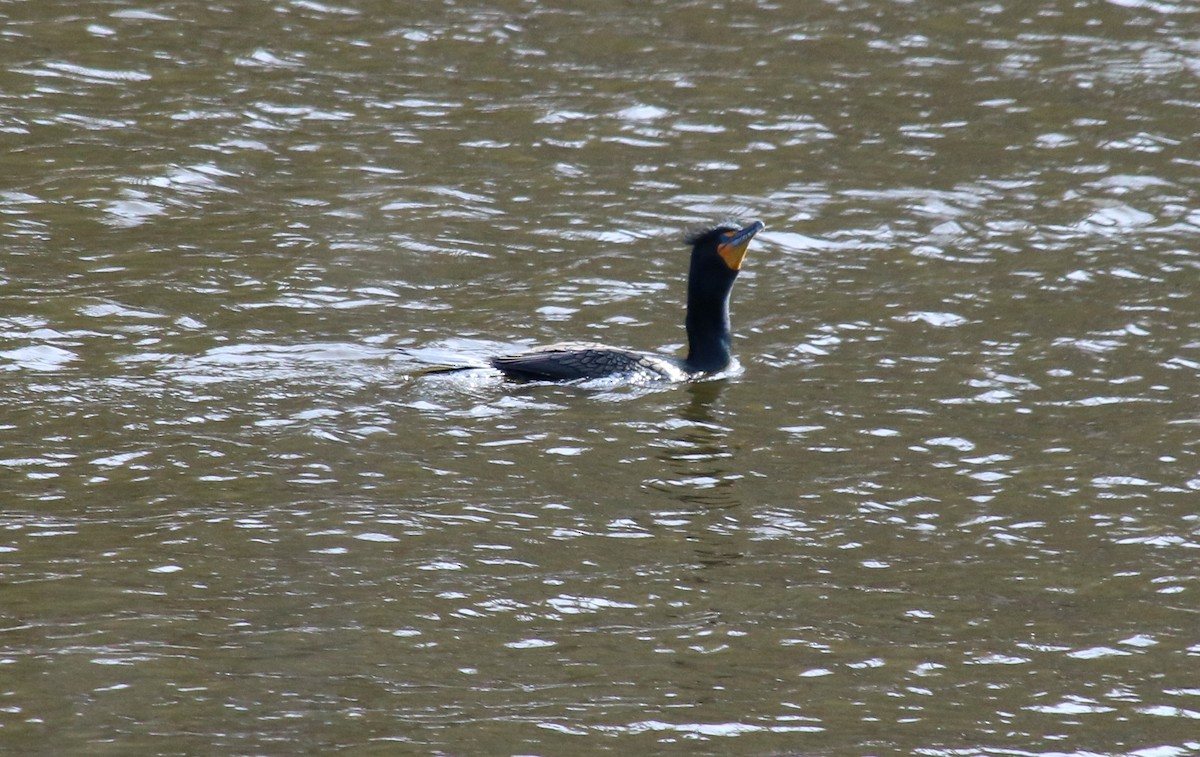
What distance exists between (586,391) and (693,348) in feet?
3.36

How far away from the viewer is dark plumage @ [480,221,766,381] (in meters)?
10.6

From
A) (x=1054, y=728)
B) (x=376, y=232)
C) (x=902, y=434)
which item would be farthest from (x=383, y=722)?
(x=376, y=232)

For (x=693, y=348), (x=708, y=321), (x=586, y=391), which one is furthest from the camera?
(x=708, y=321)

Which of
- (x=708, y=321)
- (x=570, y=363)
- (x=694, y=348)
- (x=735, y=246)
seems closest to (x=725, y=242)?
(x=735, y=246)

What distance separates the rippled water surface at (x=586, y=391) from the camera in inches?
264

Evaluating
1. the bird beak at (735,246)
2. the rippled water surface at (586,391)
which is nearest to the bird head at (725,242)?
the bird beak at (735,246)

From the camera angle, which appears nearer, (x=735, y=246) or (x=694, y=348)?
(x=694, y=348)

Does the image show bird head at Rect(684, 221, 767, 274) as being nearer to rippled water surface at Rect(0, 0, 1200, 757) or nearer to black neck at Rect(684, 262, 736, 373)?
black neck at Rect(684, 262, 736, 373)

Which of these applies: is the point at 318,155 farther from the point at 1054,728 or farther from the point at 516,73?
the point at 1054,728

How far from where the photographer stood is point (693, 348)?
11.2m

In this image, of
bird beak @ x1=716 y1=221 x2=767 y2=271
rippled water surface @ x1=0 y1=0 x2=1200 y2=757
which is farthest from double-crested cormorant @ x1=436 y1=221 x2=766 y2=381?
rippled water surface @ x1=0 y1=0 x2=1200 y2=757

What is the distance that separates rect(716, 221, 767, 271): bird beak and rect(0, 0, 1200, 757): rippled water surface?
70cm

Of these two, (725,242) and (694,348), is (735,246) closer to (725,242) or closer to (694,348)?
(725,242)

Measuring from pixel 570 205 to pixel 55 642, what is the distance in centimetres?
822
